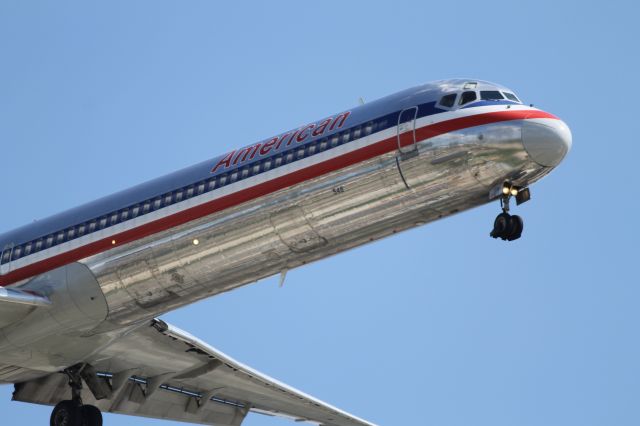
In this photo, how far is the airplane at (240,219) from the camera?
27.8m

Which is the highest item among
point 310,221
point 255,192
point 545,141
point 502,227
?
point 545,141

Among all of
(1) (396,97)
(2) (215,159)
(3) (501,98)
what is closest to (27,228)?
(2) (215,159)

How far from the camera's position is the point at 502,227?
2791 cm

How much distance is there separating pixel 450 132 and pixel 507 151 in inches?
53.4

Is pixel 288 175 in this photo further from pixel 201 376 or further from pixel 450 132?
pixel 201 376

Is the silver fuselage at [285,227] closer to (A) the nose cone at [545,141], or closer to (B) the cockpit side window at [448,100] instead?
(A) the nose cone at [545,141]

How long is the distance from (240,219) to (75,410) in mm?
8122

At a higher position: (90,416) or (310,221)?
(310,221)

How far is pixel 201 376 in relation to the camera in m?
36.9

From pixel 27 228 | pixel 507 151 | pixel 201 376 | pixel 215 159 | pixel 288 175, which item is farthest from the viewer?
pixel 201 376

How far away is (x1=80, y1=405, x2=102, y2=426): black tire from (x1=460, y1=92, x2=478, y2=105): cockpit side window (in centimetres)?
1331

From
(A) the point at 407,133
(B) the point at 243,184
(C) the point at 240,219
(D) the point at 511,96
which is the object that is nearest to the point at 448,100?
(A) the point at 407,133

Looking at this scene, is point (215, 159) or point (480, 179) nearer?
point (480, 179)

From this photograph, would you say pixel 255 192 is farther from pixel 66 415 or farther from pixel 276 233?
pixel 66 415
